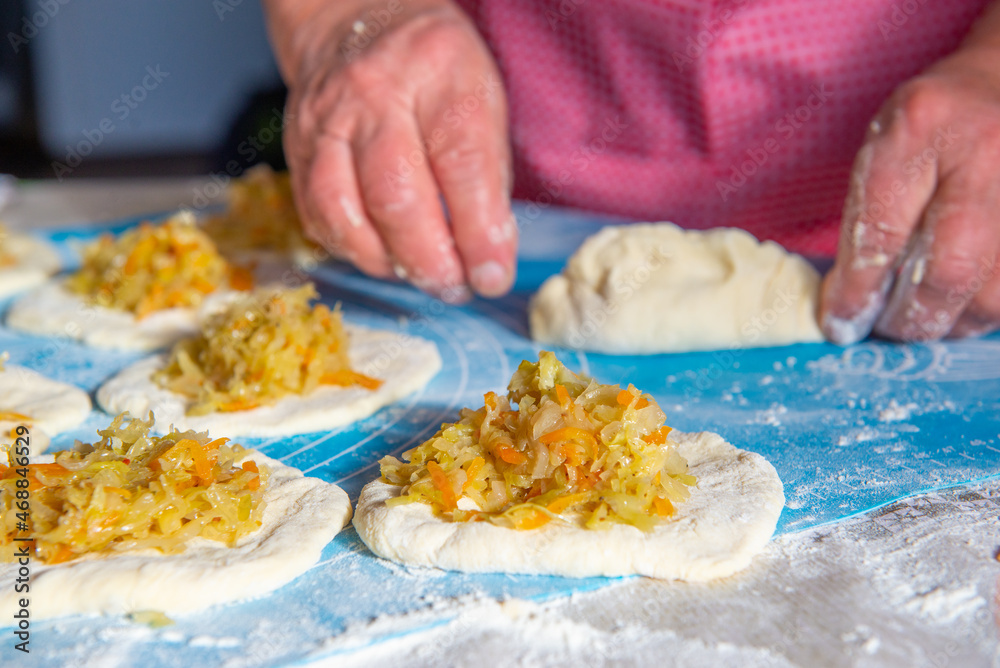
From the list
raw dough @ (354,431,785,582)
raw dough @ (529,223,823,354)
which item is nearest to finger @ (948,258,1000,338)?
raw dough @ (529,223,823,354)

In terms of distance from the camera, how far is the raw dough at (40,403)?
2639mm

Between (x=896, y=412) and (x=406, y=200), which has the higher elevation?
(x=406, y=200)

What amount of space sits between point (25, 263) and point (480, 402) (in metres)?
2.83

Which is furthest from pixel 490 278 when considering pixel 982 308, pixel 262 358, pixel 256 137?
pixel 256 137

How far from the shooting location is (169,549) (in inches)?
78.0

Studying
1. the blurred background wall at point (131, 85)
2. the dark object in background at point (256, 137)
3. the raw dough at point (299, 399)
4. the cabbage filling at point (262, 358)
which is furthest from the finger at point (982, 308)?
the blurred background wall at point (131, 85)

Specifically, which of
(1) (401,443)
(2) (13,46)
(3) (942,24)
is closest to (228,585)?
(1) (401,443)

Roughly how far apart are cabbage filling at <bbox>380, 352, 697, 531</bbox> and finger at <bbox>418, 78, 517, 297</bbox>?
41.3 inches

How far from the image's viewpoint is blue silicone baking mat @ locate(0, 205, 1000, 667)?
1.80m

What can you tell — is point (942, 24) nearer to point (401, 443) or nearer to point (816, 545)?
point (816, 545)

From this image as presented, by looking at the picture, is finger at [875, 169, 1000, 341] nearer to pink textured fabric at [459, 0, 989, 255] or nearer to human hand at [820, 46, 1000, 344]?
human hand at [820, 46, 1000, 344]

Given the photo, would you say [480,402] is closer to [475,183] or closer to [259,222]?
[475,183]

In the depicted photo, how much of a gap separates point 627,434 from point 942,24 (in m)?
2.58

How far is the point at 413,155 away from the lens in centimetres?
312
